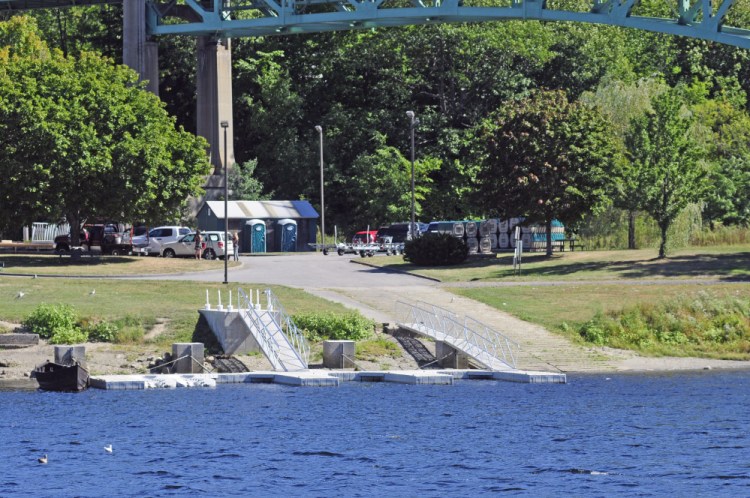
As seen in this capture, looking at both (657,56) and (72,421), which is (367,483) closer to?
(72,421)

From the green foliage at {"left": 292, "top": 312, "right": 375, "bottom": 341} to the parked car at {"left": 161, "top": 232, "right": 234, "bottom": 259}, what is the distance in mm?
25858

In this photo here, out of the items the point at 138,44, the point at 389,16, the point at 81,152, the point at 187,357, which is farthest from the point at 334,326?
the point at 138,44

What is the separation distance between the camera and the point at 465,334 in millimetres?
55875

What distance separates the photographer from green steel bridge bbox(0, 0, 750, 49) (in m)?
69.3

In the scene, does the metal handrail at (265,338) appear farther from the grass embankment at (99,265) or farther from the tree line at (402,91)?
the tree line at (402,91)

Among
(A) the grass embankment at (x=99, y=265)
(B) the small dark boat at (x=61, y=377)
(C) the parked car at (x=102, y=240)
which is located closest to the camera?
(B) the small dark boat at (x=61, y=377)

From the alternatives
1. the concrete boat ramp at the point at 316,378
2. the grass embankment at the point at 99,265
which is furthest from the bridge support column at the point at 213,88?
the concrete boat ramp at the point at 316,378

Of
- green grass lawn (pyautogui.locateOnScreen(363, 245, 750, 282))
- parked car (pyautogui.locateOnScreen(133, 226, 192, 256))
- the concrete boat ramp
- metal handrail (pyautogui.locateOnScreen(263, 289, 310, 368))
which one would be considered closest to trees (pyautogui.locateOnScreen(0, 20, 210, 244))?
parked car (pyautogui.locateOnScreen(133, 226, 192, 256))

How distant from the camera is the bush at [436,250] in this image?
255ft

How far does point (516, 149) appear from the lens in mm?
79625

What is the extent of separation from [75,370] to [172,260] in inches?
1059

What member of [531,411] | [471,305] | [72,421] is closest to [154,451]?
[72,421]

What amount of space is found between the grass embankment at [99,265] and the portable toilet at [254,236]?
598 inches

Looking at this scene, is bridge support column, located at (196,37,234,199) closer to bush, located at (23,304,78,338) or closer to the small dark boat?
bush, located at (23,304,78,338)
